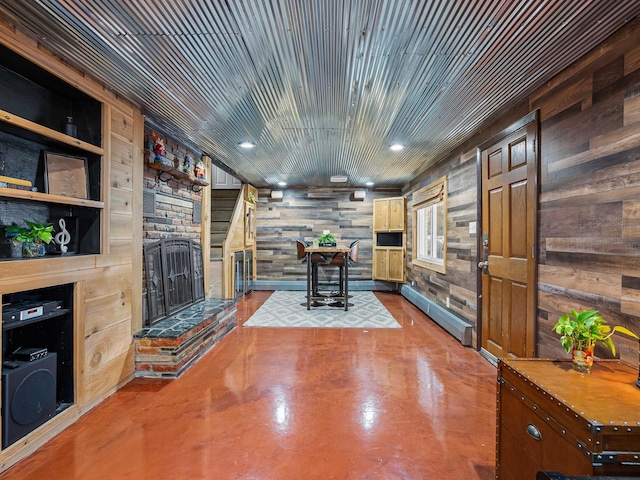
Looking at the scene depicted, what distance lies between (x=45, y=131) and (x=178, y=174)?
1.58m

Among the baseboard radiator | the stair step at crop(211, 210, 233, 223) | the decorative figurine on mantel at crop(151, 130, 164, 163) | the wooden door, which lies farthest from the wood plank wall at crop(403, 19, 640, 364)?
the stair step at crop(211, 210, 233, 223)

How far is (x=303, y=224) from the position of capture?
284 inches

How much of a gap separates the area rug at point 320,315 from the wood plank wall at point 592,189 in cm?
242

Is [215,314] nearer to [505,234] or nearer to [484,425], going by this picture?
[484,425]

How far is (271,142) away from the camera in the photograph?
385 cm

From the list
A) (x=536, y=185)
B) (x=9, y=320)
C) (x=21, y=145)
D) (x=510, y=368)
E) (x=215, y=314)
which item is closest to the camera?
(x=510, y=368)

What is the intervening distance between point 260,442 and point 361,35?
8.37ft

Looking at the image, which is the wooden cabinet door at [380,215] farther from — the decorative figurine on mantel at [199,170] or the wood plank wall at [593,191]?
the wood plank wall at [593,191]

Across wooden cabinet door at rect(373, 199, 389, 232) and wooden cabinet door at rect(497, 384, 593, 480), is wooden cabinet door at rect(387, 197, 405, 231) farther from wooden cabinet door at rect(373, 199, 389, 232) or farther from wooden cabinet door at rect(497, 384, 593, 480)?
wooden cabinet door at rect(497, 384, 593, 480)

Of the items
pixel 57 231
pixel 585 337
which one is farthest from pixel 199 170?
pixel 585 337

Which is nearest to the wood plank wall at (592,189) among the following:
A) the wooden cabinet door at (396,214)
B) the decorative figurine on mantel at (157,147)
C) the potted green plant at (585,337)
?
the potted green plant at (585,337)

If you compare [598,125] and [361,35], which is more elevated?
[361,35]

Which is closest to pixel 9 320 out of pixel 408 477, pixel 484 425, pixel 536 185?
pixel 408 477

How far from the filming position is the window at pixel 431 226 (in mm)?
4496
